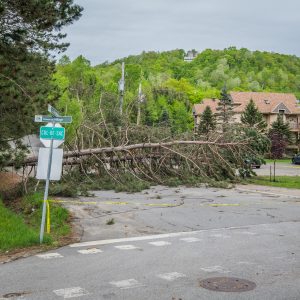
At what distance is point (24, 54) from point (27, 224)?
5.20 m

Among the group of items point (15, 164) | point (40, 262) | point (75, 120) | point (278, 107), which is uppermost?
point (278, 107)

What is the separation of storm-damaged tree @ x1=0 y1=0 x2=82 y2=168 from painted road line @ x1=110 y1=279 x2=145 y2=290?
7.92 meters

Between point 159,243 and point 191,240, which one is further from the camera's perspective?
point 191,240

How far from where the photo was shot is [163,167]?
2288 centimetres

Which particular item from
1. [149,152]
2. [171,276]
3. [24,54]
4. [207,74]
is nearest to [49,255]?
[171,276]

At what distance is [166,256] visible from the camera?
28.4 ft

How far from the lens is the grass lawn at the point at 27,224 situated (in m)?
9.58

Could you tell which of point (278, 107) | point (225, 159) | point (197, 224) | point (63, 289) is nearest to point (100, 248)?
point (63, 289)

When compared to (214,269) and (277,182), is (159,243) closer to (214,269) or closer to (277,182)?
(214,269)

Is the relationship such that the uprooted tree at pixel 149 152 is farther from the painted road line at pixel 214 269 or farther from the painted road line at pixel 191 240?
the painted road line at pixel 214 269

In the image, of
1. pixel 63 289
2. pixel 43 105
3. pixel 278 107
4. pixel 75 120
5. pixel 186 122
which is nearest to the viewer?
pixel 63 289

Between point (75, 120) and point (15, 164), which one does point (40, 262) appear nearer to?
point (15, 164)

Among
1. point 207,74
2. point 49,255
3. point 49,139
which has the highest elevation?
point 207,74

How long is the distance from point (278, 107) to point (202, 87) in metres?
48.3
